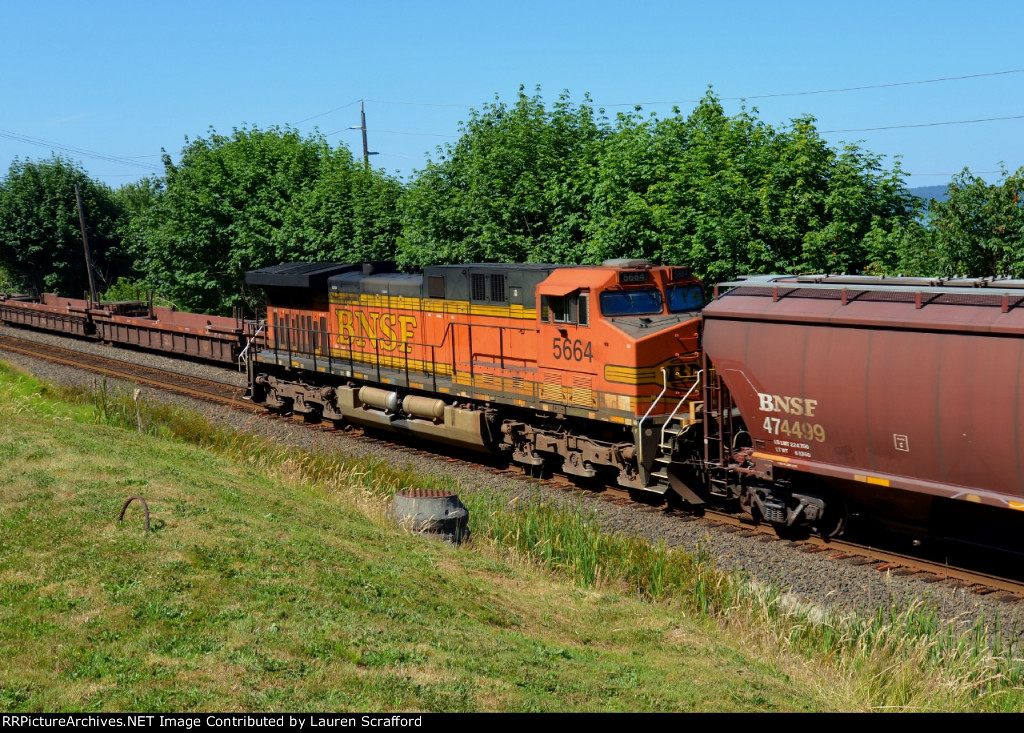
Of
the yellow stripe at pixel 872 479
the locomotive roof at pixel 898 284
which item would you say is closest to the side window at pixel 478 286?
the locomotive roof at pixel 898 284

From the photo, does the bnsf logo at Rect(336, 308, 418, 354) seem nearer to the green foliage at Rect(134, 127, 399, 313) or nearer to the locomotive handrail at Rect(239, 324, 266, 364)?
the locomotive handrail at Rect(239, 324, 266, 364)

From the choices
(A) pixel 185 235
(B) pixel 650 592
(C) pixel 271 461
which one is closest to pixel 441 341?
(C) pixel 271 461

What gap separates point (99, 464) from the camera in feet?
46.2

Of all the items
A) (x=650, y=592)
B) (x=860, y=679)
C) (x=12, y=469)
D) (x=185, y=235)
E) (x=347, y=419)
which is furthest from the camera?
(x=185, y=235)

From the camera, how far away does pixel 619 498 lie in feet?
55.8

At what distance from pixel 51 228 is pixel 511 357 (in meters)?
53.9

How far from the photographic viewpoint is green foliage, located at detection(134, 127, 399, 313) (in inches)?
1328

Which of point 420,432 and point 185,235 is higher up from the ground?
point 185,235

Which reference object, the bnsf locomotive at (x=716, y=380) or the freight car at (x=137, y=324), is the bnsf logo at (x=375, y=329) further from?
the freight car at (x=137, y=324)

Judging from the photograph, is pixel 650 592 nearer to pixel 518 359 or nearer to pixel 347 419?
pixel 518 359

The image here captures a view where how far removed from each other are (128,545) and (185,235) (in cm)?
→ 3220

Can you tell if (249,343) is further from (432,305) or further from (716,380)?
(716,380)

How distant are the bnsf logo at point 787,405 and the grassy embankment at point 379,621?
2.50 m

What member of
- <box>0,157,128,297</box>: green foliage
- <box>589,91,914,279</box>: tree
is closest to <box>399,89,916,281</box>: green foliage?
<box>589,91,914,279</box>: tree
